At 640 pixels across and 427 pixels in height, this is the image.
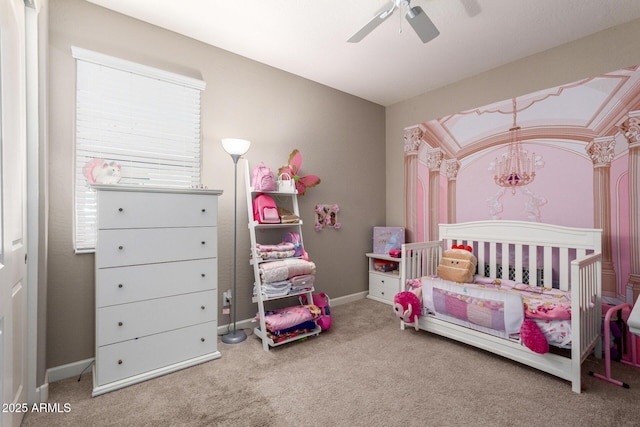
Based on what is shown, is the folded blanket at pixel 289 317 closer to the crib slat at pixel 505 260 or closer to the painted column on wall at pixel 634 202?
the crib slat at pixel 505 260

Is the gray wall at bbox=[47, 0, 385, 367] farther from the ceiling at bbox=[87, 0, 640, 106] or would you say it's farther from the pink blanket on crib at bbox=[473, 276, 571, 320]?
the pink blanket on crib at bbox=[473, 276, 571, 320]

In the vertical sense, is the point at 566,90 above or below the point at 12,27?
above

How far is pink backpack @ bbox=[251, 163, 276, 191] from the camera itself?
8.79ft

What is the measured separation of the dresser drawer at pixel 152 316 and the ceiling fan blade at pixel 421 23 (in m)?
2.24

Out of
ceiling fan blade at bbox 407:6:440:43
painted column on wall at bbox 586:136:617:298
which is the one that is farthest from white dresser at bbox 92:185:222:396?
painted column on wall at bbox 586:136:617:298

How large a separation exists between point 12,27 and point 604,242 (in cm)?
394

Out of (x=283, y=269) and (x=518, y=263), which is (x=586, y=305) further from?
(x=283, y=269)

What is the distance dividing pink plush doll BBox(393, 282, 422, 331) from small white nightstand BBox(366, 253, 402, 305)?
2.62 ft

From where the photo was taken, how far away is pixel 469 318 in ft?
7.57

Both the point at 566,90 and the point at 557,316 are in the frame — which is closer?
the point at 557,316

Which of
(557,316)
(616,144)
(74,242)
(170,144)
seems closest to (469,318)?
(557,316)

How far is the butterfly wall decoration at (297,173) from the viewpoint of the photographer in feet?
9.67

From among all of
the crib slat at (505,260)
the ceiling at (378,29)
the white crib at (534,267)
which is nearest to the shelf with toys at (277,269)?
the white crib at (534,267)

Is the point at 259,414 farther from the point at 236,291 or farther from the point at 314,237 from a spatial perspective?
the point at 314,237
